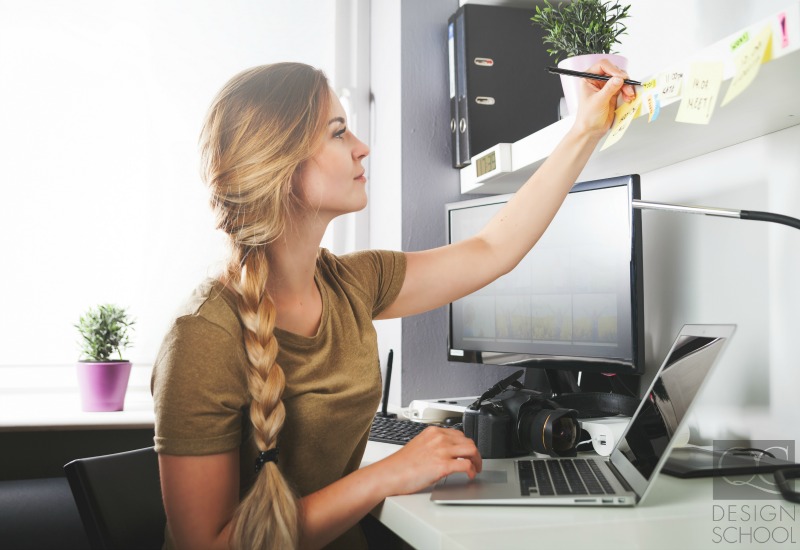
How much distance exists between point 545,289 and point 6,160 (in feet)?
5.14

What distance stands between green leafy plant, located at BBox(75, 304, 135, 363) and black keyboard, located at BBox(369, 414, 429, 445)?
31.8 inches

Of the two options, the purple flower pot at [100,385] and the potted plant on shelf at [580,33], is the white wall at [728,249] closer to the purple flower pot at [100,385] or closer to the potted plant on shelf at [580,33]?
the potted plant on shelf at [580,33]

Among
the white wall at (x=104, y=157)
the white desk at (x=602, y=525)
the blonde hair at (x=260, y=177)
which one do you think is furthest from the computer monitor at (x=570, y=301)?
the white wall at (x=104, y=157)

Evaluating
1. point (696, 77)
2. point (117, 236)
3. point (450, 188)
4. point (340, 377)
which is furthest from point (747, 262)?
point (117, 236)

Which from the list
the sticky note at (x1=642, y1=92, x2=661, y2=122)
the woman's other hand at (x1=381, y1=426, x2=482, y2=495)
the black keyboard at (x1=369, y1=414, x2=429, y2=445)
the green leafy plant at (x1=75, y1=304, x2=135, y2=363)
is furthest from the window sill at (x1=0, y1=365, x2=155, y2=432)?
the sticky note at (x1=642, y1=92, x2=661, y2=122)

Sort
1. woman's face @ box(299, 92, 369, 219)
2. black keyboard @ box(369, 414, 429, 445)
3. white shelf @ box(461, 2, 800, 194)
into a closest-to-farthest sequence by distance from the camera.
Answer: white shelf @ box(461, 2, 800, 194)
woman's face @ box(299, 92, 369, 219)
black keyboard @ box(369, 414, 429, 445)

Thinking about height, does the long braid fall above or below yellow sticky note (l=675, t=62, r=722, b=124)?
below

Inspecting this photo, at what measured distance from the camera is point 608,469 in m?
1.00

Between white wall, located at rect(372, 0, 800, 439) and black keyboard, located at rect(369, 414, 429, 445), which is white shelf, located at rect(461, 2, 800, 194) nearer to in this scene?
white wall, located at rect(372, 0, 800, 439)

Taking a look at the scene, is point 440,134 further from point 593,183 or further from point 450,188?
→ point 593,183

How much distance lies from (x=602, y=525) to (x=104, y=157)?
1818 millimetres

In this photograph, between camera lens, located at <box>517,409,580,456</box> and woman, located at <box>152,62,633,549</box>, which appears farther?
camera lens, located at <box>517,409,580,456</box>

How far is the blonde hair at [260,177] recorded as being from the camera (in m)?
0.95

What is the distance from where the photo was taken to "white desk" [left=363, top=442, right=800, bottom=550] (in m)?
0.72
